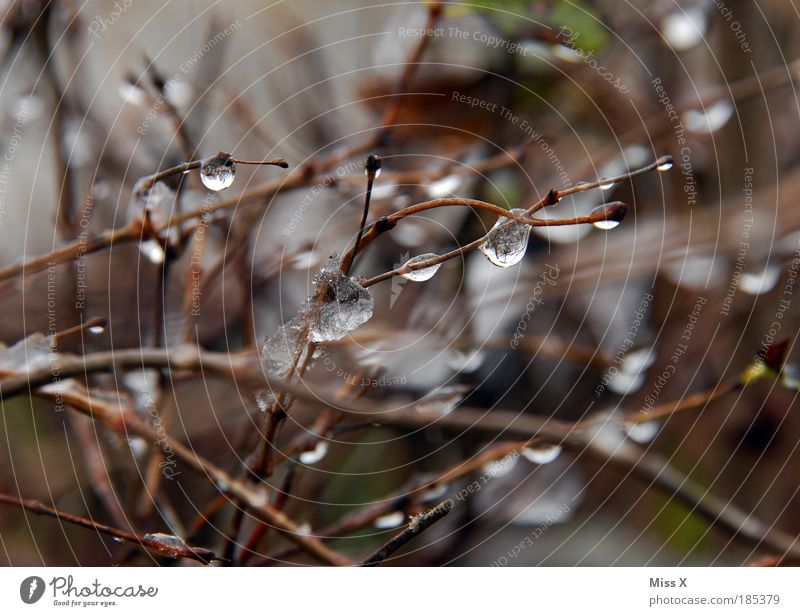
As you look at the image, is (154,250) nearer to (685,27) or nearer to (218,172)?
(218,172)

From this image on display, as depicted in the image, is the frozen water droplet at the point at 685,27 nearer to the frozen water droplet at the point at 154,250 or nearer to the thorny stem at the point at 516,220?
the thorny stem at the point at 516,220

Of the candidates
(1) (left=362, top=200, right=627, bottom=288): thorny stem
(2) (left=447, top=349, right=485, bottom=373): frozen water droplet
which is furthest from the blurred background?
(1) (left=362, top=200, right=627, bottom=288): thorny stem

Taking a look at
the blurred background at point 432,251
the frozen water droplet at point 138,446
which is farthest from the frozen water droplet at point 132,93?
the frozen water droplet at point 138,446

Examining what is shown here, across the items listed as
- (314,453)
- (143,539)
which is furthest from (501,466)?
(143,539)

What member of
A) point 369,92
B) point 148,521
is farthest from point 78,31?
point 148,521

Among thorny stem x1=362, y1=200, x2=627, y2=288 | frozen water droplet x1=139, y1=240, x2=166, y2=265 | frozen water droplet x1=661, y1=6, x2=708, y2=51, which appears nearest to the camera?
thorny stem x1=362, y1=200, x2=627, y2=288

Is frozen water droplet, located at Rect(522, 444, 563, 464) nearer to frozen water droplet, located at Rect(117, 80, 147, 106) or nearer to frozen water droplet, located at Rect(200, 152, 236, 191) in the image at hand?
frozen water droplet, located at Rect(200, 152, 236, 191)

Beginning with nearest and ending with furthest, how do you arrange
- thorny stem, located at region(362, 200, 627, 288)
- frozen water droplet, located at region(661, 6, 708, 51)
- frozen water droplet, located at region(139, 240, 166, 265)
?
1. thorny stem, located at region(362, 200, 627, 288)
2. frozen water droplet, located at region(139, 240, 166, 265)
3. frozen water droplet, located at region(661, 6, 708, 51)
